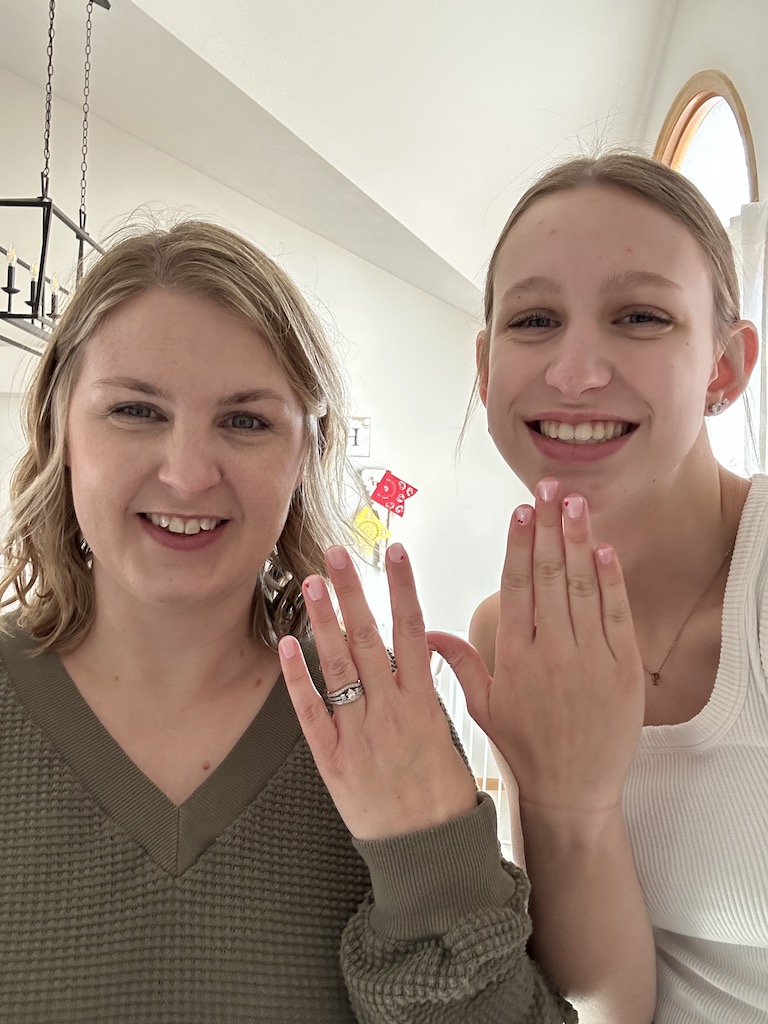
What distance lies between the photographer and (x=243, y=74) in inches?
116

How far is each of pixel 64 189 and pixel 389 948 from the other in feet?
14.1

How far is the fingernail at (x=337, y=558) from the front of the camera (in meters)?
0.79

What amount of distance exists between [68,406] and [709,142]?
2.71 metres

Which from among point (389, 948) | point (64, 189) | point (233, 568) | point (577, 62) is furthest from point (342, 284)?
point (389, 948)

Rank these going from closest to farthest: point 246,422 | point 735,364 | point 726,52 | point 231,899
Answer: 1. point 231,899
2. point 246,422
3. point 735,364
4. point 726,52

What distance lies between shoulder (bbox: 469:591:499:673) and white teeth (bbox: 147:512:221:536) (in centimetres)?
49

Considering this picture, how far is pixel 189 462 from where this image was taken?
891 millimetres

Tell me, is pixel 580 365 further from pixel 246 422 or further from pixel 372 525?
pixel 372 525

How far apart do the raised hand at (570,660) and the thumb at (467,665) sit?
0.07m

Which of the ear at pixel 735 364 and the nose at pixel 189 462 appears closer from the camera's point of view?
the nose at pixel 189 462

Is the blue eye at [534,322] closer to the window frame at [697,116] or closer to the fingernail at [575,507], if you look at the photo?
the fingernail at [575,507]

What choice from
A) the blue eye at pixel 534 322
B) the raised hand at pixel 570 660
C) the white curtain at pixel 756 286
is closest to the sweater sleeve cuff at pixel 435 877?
the raised hand at pixel 570 660

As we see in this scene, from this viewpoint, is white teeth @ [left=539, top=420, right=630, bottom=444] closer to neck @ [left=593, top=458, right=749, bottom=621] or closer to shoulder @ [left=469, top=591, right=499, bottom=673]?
neck @ [left=593, top=458, right=749, bottom=621]

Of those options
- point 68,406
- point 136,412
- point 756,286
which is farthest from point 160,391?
point 756,286
